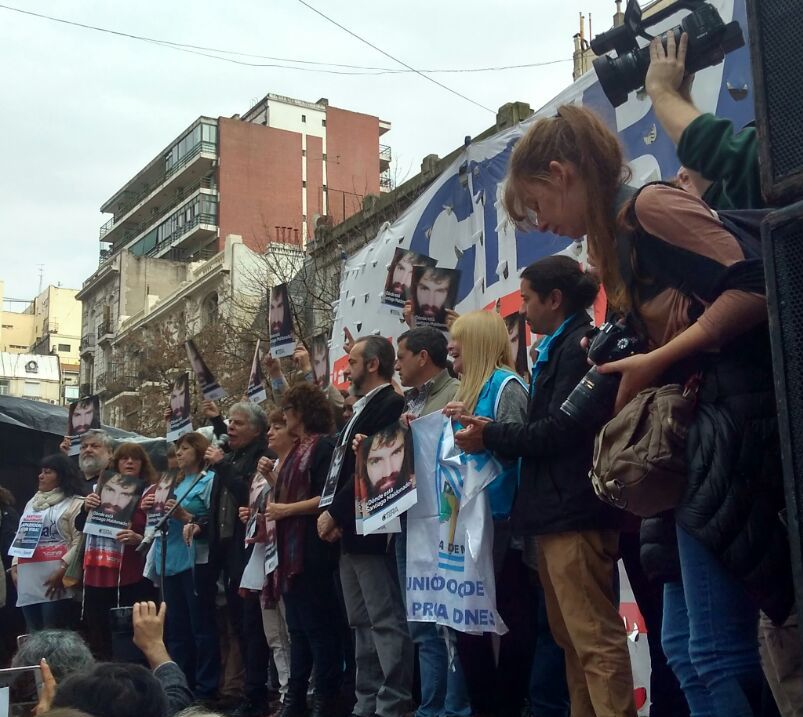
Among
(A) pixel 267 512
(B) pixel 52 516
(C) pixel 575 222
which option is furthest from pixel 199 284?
(C) pixel 575 222

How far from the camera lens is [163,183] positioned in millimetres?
60656

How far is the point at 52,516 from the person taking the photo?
822 centimetres

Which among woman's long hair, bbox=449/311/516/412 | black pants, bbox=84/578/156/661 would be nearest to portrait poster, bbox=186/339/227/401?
black pants, bbox=84/578/156/661

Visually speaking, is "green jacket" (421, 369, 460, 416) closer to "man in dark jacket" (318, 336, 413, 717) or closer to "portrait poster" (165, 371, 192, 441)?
"man in dark jacket" (318, 336, 413, 717)

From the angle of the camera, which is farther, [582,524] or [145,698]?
[582,524]

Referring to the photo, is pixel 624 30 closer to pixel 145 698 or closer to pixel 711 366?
pixel 711 366

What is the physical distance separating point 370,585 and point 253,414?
201cm

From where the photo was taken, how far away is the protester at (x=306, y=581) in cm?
522

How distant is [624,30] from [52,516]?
6.85 meters

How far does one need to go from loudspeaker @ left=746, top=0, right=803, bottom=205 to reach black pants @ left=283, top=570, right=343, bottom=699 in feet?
12.1

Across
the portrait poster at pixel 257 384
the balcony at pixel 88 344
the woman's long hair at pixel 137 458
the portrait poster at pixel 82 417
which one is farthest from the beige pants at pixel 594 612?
the balcony at pixel 88 344

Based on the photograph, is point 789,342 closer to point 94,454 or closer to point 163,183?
point 94,454

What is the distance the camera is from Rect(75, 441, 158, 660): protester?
24.0 feet

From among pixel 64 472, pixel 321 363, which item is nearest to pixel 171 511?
pixel 321 363
